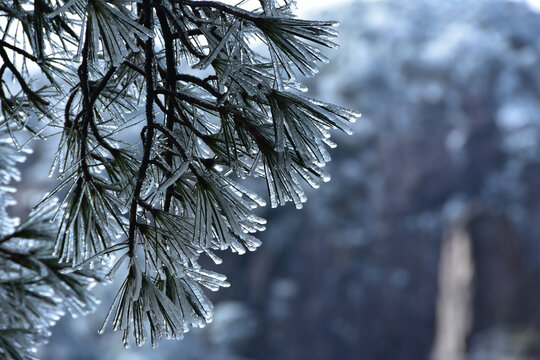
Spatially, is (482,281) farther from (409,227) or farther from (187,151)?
(187,151)

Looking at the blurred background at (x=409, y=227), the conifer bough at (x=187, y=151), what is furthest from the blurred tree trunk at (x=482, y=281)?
the conifer bough at (x=187, y=151)

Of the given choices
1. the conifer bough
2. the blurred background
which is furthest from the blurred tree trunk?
the conifer bough

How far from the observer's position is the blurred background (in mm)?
8875

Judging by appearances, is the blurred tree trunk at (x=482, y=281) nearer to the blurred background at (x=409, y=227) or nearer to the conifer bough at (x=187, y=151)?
the blurred background at (x=409, y=227)

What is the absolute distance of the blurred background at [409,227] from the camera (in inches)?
349

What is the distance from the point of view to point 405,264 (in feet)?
34.7

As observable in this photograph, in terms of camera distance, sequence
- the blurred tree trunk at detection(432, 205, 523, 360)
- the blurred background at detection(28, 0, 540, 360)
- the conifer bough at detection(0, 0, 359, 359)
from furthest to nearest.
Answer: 1. the blurred background at detection(28, 0, 540, 360)
2. the blurred tree trunk at detection(432, 205, 523, 360)
3. the conifer bough at detection(0, 0, 359, 359)

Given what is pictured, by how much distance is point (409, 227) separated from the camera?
10.9 meters

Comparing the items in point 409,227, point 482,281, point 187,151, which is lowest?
point 187,151

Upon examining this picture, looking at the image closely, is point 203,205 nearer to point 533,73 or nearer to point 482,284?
point 482,284

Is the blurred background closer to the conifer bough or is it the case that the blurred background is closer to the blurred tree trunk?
the blurred tree trunk

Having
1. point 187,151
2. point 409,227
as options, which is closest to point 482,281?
point 409,227

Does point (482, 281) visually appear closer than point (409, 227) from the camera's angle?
Yes

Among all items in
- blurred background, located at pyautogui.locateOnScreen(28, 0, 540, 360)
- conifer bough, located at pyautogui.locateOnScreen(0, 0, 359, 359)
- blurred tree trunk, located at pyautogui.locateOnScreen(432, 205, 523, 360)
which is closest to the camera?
conifer bough, located at pyautogui.locateOnScreen(0, 0, 359, 359)
